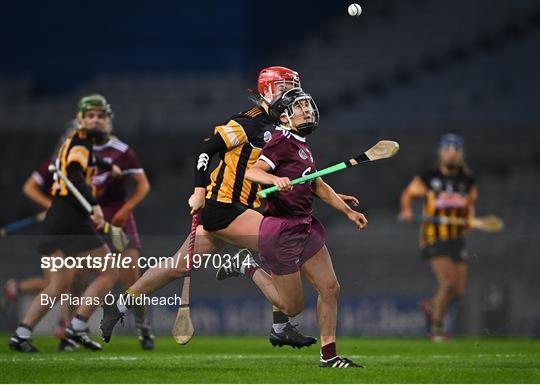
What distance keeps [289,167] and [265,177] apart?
0.34 metres

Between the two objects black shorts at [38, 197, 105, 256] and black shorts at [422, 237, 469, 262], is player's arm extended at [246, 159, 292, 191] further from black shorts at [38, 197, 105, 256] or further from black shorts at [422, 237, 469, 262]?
black shorts at [422, 237, 469, 262]

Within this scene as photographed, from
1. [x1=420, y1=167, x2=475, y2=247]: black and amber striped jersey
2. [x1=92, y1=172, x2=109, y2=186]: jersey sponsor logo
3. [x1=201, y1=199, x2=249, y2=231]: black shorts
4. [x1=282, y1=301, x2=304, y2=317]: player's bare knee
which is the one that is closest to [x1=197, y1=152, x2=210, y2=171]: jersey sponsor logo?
[x1=201, y1=199, x2=249, y2=231]: black shorts

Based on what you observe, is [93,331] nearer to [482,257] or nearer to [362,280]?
[362,280]

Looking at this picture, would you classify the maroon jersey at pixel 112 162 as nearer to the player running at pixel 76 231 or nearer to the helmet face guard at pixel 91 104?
the player running at pixel 76 231

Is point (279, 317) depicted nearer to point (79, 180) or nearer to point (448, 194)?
point (79, 180)

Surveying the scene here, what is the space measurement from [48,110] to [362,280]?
8.98 metres

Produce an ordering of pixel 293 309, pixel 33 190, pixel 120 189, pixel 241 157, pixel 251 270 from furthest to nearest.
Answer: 1. pixel 33 190
2. pixel 120 189
3. pixel 251 270
4. pixel 241 157
5. pixel 293 309

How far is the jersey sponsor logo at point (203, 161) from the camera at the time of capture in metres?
7.88

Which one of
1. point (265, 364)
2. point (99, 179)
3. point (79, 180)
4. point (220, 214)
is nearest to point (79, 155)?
point (79, 180)

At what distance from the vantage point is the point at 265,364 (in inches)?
325

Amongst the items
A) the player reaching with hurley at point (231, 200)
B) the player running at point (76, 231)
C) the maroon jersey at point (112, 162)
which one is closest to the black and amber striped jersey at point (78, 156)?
the player running at point (76, 231)

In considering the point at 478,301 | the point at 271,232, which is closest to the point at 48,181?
the point at 271,232

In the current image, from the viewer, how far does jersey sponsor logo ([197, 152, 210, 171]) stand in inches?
310

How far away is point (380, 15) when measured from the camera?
75.0ft
